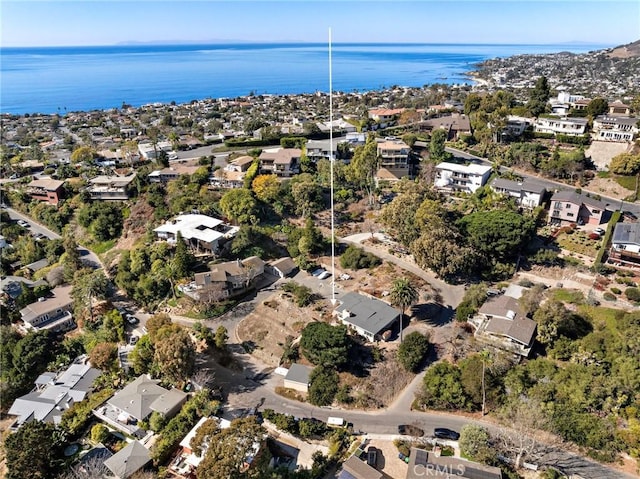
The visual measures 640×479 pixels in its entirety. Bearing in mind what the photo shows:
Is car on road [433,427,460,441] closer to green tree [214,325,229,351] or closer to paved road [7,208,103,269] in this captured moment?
green tree [214,325,229,351]

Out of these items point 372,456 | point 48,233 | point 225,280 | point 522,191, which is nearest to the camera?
point 372,456

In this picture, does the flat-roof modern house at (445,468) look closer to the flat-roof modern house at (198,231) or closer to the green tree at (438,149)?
the flat-roof modern house at (198,231)

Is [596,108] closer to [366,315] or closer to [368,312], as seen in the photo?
[368,312]

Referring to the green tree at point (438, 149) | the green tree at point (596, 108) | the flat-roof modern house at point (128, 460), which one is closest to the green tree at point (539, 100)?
the green tree at point (596, 108)

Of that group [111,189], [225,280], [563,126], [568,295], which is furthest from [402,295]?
[563,126]

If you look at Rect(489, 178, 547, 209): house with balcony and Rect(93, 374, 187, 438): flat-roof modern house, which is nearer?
Rect(93, 374, 187, 438): flat-roof modern house

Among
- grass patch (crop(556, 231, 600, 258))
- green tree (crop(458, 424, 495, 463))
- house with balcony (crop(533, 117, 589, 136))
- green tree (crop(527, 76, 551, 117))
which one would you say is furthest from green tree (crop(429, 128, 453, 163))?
green tree (crop(458, 424, 495, 463))
